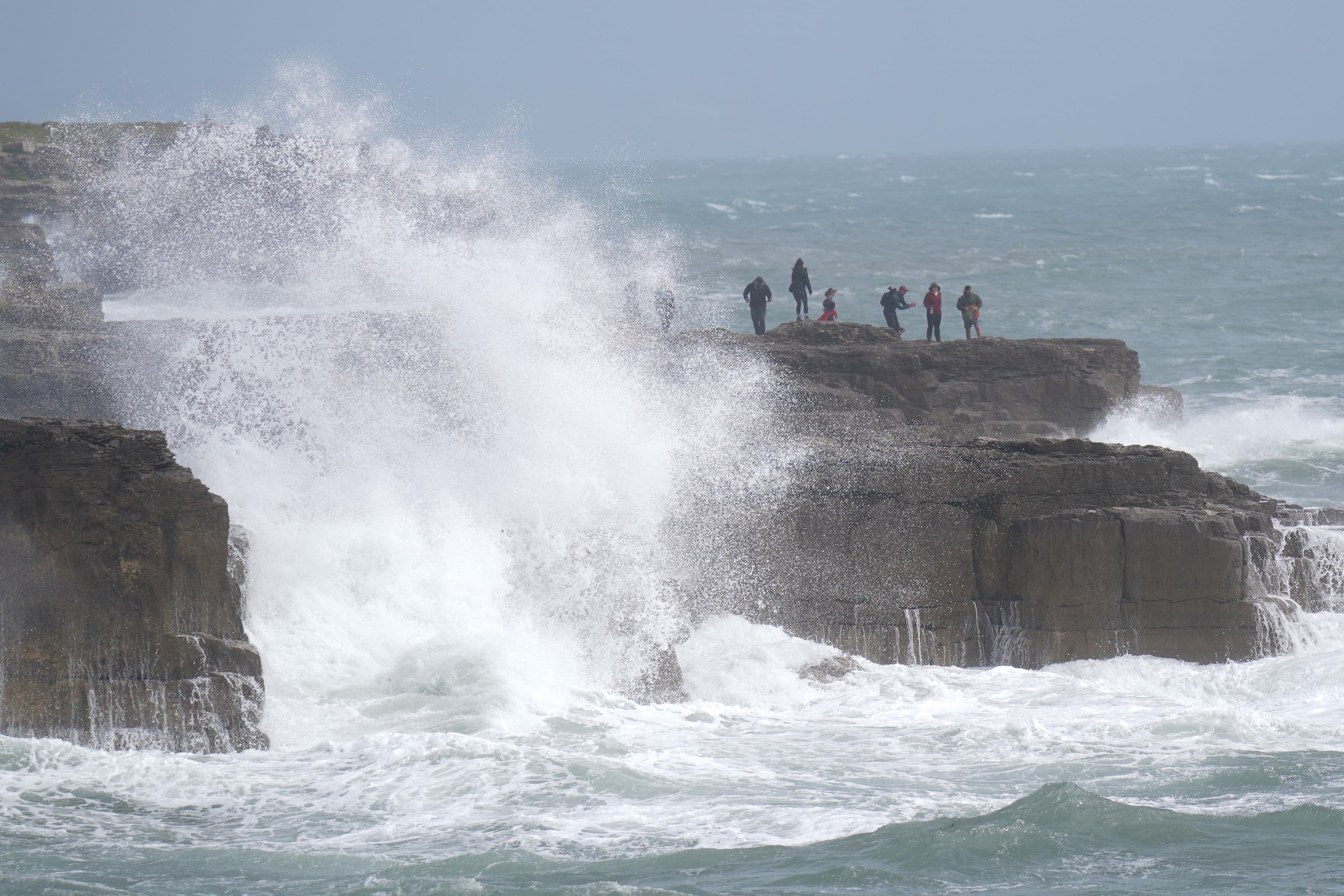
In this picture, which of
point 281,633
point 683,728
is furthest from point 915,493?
point 281,633

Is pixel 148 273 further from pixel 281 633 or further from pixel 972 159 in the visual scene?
pixel 972 159

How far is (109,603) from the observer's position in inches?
407

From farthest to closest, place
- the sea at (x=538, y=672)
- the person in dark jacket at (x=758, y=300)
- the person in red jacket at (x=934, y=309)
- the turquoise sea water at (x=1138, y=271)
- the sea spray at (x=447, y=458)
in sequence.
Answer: the turquoise sea water at (x=1138, y=271) → the person in dark jacket at (x=758, y=300) → the person in red jacket at (x=934, y=309) → the sea spray at (x=447, y=458) → the sea at (x=538, y=672)

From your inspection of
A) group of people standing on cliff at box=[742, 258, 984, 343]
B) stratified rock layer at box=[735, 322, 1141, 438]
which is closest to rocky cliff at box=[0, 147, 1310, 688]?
stratified rock layer at box=[735, 322, 1141, 438]

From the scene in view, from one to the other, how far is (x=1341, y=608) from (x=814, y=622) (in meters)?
5.04

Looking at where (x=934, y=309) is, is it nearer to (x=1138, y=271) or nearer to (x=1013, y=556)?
(x=1013, y=556)

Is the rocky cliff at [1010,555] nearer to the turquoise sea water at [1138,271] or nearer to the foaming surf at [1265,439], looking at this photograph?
the foaming surf at [1265,439]

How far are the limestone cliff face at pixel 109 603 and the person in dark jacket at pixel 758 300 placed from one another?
516 inches

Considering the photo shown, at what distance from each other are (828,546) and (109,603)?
6.14 meters

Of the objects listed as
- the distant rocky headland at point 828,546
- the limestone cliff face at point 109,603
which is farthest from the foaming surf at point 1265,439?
the limestone cliff face at point 109,603

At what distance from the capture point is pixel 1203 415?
971 inches

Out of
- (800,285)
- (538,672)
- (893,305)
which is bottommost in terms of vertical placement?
(538,672)

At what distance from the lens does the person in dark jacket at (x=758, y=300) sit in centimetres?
2242

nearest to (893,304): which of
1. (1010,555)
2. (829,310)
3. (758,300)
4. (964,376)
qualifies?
(829,310)
